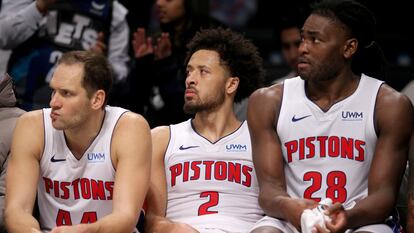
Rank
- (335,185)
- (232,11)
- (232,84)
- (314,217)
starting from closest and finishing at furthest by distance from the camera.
Result: (314,217), (335,185), (232,84), (232,11)

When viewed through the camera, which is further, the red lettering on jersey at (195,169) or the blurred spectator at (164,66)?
the blurred spectator at (164,66)

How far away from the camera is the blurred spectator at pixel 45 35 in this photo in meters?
6.93

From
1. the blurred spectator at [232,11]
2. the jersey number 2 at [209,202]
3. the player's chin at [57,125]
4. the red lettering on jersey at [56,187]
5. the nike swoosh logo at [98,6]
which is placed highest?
the nike swoosh logo at [98,6]

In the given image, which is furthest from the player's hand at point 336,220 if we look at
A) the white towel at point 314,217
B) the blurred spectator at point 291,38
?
the blurred spectator at point 291,38

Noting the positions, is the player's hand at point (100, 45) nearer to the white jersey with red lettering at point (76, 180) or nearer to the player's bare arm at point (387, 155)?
the white jersey with red lettering at point (76, 180)

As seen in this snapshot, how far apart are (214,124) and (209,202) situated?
478 mm

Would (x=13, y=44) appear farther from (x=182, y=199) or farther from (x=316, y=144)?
(x=316, y=144)

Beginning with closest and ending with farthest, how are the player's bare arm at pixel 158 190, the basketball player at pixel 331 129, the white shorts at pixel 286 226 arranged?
the white shorts at pixel 286 226
the basketball player at pixel 331 129
the player's bare arm at pixel 158 190

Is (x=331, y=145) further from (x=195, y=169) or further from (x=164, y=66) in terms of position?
(x=164, y=66)

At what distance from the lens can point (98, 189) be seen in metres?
5.56

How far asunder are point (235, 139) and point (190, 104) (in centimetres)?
32

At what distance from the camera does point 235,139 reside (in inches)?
233

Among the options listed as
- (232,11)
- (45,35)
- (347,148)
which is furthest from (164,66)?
(347,148)

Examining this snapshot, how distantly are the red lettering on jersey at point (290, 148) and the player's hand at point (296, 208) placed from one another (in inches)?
14.8
